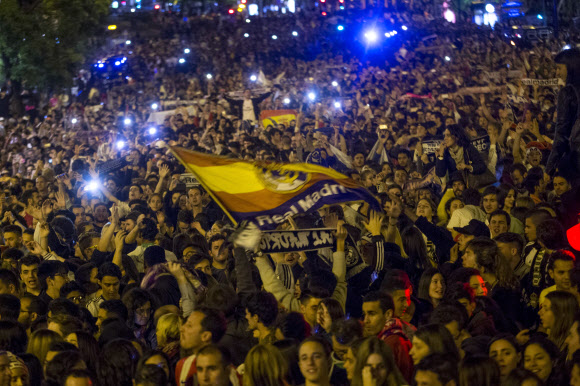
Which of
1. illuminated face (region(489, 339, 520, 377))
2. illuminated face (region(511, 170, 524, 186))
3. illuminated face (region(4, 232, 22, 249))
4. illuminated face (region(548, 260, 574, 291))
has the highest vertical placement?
illuminated face (region(489, 339, 520, 377))

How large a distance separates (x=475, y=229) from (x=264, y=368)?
3.74 metres

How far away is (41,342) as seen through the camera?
20.2 feet

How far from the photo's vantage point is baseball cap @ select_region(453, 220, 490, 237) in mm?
8078

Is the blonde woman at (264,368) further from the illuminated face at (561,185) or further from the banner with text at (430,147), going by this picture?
the banner with text at (430,147)

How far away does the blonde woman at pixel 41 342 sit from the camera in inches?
240

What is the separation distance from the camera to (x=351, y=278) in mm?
7570

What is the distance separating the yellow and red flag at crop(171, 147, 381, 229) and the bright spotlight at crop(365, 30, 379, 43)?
1396 inches

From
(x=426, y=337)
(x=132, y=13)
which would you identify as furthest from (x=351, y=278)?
(x=132, y=13)

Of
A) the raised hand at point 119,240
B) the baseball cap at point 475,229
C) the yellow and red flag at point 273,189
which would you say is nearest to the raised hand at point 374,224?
the yellow and red flag at point 273,189

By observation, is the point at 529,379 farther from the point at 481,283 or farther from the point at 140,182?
the point at 140,182

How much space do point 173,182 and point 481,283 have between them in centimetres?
712

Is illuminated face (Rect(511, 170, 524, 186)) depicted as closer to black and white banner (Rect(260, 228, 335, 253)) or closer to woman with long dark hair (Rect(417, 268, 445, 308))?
woman with long dark hair (Rect(417, 268, 445, 308))

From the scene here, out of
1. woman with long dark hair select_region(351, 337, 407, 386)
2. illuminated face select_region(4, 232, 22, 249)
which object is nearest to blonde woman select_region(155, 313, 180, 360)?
woman with long dark hair select_region(351, 337, 407, 386)

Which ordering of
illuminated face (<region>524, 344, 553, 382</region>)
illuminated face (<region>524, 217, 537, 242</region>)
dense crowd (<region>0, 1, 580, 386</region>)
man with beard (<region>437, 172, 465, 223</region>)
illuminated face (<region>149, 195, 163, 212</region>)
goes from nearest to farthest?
illuminated face (<region>524, 344, 553, 382</region>) < dense crowd (<region>0, 1, 580, 386</region>) < illuminated face (<region>524, 217, 537, 242</region>) < man with beard (<region>437, 172, 465, 223</region>) < illuminated face (<region>149, 195, 163, 212</region>)
